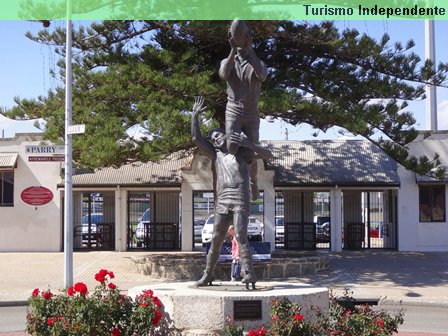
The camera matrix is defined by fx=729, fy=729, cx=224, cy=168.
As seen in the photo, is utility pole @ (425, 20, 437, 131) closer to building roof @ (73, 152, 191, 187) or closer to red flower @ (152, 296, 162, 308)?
building roof @ (73, 152, 191, 187)

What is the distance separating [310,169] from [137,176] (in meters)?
6.66

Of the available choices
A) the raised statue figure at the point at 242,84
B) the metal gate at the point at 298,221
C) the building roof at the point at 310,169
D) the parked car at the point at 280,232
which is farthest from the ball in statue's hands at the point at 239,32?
the parked car at the point at 280,232

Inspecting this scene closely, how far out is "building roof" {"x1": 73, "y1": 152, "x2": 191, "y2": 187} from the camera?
27328mm

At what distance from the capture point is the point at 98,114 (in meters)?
19.6

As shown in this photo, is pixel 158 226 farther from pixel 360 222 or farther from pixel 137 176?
pixel 360 222

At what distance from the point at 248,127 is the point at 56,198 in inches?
748

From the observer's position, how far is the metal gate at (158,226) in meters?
29.5

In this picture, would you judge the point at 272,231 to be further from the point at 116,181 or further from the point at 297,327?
the point at 297,327

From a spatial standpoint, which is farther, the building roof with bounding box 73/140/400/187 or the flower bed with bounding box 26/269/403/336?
the building roof with bounding box 73/140/400/187

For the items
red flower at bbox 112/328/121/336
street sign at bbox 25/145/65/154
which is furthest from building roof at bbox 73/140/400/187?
red flower at bbox 112/328/121/336

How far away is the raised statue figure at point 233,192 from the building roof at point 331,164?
1726 centimetres

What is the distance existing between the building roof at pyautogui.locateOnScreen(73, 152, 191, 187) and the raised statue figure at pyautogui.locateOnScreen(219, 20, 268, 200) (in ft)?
55.6

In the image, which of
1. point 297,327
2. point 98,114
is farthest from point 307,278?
point 297,327

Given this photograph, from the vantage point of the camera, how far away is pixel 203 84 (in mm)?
19047
